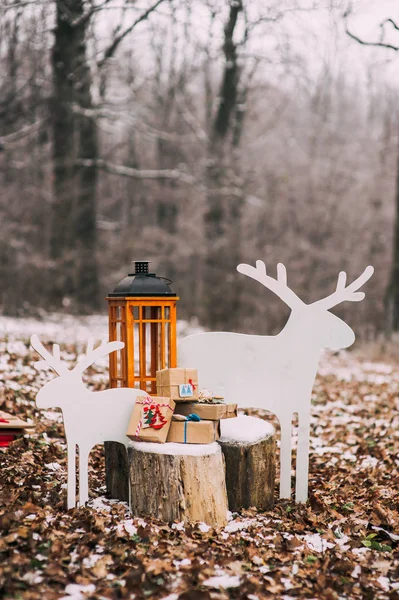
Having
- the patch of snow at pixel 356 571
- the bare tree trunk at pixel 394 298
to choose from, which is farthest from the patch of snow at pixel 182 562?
the bare tree trunk at pixel 394 298

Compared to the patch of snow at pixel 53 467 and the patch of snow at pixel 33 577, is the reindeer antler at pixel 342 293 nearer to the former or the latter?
the patch of snow at pixel 53 467

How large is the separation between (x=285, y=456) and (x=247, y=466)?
19.0 inches

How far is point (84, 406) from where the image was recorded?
5.46 m

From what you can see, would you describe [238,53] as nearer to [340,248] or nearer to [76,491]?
[340,248]

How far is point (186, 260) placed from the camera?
26.2 metres

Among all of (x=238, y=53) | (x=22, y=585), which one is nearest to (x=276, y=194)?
(x=238, y=53)

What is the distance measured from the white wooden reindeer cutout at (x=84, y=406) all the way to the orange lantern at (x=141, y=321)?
0.35 metres

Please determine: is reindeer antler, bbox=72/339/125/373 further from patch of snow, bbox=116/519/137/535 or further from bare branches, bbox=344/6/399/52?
bare branches, bbox=344/6/399/52

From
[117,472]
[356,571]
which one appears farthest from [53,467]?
[356,571]

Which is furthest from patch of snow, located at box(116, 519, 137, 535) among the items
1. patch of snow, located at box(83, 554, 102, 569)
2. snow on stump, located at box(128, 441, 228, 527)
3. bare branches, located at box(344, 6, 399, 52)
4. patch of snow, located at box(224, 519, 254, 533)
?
bare branches, located at box(344, 6, 399, 52)

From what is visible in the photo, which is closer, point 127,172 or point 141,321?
point 141,321

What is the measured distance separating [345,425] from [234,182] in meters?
12.3

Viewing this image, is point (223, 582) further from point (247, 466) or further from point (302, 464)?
point (302, 464)

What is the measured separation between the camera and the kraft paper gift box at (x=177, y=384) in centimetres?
547
